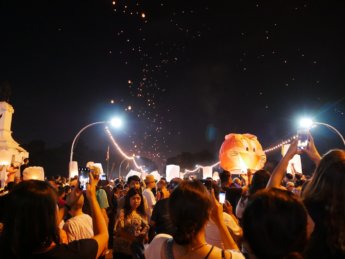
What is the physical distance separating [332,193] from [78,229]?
Result: 3456 mm

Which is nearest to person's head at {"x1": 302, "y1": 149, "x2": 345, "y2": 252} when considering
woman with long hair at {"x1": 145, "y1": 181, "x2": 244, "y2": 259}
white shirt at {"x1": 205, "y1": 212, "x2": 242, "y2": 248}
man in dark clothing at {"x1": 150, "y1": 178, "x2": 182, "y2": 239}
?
woman with long hair at {"x1": 145, "y1": 181, "x2": 244, "y2": 259}

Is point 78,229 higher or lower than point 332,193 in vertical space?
lower

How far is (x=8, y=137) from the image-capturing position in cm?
4306

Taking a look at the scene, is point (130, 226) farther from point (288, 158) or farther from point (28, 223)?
point (28, 223)

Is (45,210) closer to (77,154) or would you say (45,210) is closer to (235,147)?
(235,147)

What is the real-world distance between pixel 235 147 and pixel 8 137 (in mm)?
35343

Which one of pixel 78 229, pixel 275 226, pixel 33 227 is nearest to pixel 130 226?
pixel 78 229

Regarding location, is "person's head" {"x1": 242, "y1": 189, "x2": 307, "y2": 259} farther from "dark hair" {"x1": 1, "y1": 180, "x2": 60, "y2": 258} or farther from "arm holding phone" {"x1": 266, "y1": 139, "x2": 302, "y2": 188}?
"arm holding phone" {"x1": 266, "y1": 139, "x2": 302, "y2": 188}

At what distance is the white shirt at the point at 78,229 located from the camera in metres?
4.92

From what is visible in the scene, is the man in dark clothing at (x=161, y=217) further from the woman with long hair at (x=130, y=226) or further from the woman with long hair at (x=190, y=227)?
the woman with long hair at (x=190, y=227)

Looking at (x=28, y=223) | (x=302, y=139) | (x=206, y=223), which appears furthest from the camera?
(x=302, y=139)

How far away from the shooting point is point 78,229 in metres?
4.96

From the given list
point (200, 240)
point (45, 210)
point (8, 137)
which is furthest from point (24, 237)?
point (8, 137)

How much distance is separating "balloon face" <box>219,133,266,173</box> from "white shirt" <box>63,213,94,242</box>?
11.1m
